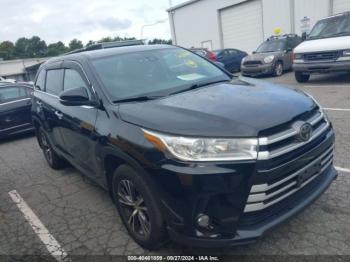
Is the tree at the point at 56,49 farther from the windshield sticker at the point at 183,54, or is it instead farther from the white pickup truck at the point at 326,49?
the windshield sticker at the point at 183,54

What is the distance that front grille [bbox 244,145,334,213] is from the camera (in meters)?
2.40

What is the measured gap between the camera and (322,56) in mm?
9875

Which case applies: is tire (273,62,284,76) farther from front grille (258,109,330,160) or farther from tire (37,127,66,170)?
front grille (258,109,330,160)

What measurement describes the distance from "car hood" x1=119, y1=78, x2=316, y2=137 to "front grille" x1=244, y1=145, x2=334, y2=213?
39cm

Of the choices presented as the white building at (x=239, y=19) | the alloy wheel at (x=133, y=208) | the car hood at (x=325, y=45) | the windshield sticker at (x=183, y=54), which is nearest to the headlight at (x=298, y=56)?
the car hood at (x=325, y=45)

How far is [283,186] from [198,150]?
0.70 metres

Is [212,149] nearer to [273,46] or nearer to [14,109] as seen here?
[14,109]

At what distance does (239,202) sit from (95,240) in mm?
1676

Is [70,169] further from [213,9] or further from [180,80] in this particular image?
[213,9]

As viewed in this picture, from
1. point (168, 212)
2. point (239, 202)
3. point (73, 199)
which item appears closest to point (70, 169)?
point (73, 199)

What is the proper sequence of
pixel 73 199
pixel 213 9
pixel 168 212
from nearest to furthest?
pixel 168 212, pixel 73 199, pixel 213 9

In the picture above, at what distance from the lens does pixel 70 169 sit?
5582mm

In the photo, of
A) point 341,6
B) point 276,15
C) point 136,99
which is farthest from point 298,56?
point 276,15

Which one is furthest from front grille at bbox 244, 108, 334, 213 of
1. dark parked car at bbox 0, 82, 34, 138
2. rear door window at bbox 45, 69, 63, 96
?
dark parked car at bbox 0, 82, 34, 138
